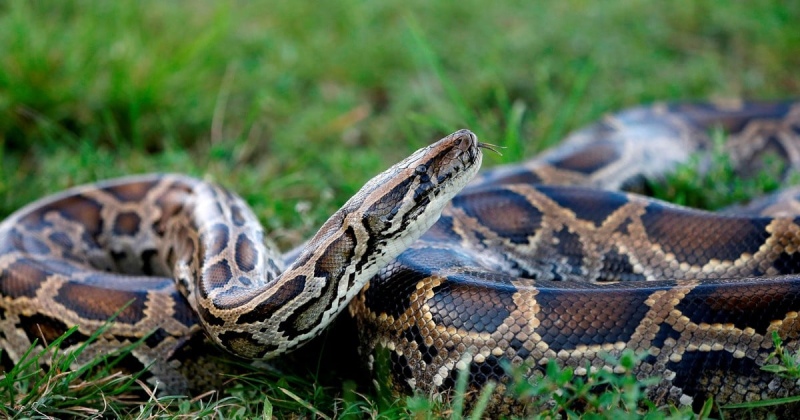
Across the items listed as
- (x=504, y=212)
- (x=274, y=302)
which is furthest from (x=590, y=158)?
(x=274, y=302)

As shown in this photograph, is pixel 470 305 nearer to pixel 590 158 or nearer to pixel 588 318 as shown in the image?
pixel 588 318

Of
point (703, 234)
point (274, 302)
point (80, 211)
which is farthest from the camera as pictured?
point (80, 211)

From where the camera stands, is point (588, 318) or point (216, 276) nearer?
point (588, 318)

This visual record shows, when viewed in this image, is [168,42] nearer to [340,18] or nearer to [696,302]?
[340,18]

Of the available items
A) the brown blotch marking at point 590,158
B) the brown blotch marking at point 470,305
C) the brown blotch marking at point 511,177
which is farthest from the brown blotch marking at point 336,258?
the brown blotch marking at point 590,158

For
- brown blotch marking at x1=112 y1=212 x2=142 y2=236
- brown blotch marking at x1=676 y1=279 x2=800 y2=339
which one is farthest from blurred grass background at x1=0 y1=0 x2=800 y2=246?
brown blotch marking at x1=676 y1=279 x2=800 y2=339

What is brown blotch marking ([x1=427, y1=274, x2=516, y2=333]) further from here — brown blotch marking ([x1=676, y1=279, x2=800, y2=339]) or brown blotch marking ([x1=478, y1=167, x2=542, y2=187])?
brown blotch marking ([x1=478, y1=167, x2=542, y2=187])

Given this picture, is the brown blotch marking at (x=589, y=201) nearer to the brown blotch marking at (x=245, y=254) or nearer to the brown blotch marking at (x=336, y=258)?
the brown blotch marking at (x=336, y=258)
